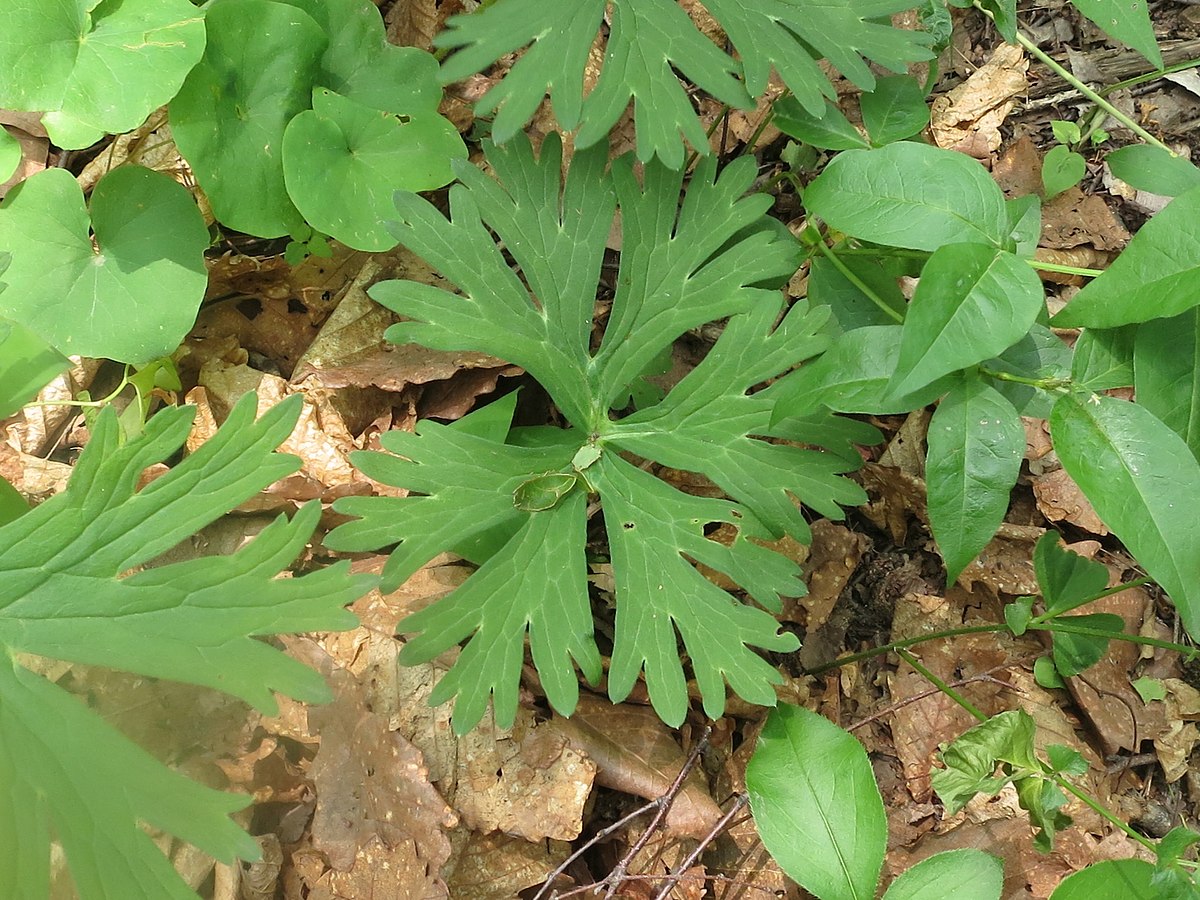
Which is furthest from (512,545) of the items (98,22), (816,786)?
(98,22)

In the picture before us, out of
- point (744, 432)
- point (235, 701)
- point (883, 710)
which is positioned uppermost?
point (744, 432)

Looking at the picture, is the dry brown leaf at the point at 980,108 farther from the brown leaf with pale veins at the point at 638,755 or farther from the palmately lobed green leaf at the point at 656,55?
the brown leaf with pale veins at the point at 638,755

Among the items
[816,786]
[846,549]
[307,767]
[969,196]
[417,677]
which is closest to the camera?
[969,196]

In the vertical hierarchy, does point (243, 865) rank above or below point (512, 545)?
below

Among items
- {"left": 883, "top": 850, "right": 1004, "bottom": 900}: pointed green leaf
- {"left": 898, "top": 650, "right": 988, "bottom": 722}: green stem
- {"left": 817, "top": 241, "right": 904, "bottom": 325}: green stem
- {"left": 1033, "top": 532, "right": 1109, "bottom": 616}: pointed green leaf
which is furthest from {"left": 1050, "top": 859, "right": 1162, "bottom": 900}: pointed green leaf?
{"left": 817, "top": 241, "right": 904, "bottom": 325}: green stem

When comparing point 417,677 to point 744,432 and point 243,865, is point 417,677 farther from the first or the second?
point 744,432

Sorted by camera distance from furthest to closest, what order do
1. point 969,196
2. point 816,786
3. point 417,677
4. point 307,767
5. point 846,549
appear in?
1. point 846,549
2. point 417,677
3. point 307,767
4. point 816,786
5. point 969,196

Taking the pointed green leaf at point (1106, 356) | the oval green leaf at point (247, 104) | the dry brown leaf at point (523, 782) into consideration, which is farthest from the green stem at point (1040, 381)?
the oval green leaf at point (247, 104)
